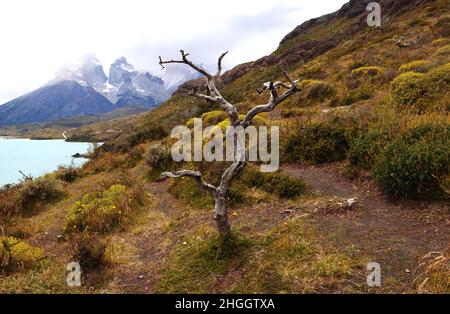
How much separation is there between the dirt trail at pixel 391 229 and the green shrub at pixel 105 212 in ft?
19.5

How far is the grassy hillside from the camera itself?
6543 mm

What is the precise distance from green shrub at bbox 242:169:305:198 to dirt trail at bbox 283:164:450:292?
0.87 metres

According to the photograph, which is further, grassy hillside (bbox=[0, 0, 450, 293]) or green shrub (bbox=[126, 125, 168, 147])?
green shrub (bbox=[126, 125, 168, 147])

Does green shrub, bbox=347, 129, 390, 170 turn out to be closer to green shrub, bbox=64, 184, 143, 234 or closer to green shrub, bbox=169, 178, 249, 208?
green shrub, bbox=169, 178, 249, 208

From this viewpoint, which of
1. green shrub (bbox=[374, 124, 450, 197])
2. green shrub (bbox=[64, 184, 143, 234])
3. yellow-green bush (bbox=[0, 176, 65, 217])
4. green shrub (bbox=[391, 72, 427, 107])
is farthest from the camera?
green shrub (bbox=[391, 72, 427, 107])

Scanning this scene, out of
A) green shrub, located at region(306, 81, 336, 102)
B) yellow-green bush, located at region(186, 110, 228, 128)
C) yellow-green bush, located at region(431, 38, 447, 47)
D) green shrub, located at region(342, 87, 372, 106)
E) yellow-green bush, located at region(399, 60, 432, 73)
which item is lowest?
yellow-green bush, located at region(186, 110, 228, 128)

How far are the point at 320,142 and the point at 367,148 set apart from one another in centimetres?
228

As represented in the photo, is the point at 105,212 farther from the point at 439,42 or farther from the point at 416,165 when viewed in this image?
the point at 439,42

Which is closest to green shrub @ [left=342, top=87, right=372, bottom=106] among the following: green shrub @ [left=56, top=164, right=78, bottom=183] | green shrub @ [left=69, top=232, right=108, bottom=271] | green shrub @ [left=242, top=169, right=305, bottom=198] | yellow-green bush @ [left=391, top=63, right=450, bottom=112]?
yellow-green bush @ [left=391, top=63, right=450, bottom=112]

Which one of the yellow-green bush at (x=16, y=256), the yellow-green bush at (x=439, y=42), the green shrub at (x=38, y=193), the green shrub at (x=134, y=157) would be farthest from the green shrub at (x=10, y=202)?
the yellow-green bush at (x=439, y=42)

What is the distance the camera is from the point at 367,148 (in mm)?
10664

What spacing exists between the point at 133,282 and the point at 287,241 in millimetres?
3322

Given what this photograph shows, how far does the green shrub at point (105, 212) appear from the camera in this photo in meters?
10.5

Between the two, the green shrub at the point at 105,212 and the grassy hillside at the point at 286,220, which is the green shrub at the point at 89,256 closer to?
the grassy hillside at the point at 286,220
